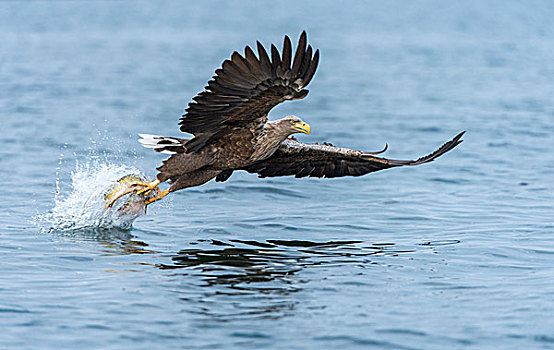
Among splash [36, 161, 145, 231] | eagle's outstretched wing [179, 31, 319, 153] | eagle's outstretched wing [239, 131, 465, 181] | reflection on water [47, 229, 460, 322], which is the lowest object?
reflection on water [47, 229, 460, 322]

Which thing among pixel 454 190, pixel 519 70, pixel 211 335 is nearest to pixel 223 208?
pixel 454 190

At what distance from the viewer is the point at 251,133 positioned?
8086mm

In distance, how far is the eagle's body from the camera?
280 inches

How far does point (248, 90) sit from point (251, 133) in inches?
31.0

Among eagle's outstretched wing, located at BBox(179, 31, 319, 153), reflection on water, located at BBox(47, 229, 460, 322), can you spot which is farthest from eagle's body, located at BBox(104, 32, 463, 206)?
reflection on water, located at BBox(47, 229, 460, 322)

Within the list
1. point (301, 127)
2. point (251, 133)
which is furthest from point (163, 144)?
point (301, 127)

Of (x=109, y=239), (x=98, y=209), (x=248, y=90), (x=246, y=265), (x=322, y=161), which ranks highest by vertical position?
(x=248, y=90)

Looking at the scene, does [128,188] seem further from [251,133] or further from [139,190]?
[251,133]

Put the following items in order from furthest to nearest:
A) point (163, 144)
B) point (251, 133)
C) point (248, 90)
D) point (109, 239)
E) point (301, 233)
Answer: point (301, 233), point (109, 239), point (163, 144), point (251, 133), point (248, 90)

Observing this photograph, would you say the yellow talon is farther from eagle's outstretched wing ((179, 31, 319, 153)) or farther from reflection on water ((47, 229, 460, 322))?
eagle's outstretched wing ((179, 31, 319, 153))

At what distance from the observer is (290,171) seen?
954 centimetres

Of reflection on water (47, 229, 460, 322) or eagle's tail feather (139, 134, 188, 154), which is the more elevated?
eagle's tail feather (139, 134, 188, 154)

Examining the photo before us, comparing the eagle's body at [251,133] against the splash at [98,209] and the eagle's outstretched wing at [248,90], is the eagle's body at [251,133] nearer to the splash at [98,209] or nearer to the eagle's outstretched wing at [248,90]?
the eagle's outstretched wing at [248,90]

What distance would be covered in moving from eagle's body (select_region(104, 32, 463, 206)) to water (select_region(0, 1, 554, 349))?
2.18ft
